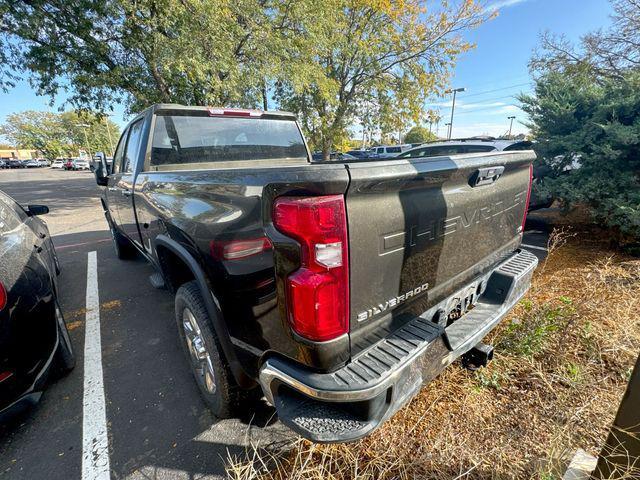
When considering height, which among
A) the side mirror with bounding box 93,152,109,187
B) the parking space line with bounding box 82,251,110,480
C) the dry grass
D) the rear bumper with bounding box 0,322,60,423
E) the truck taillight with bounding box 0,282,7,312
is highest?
the side mirror with bounding box 93,152,109,187

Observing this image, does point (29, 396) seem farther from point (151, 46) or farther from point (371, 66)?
point (371, 66)

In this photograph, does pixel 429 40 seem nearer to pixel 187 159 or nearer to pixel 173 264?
pixel 187 159

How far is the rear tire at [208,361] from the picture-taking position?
1.90 m

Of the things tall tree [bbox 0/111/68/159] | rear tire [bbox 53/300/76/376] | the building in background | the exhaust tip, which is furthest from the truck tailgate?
the building in background

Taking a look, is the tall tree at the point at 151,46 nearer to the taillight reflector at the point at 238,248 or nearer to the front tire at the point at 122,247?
the front tire at the point at 122,247

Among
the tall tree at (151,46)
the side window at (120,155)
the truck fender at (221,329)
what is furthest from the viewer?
the tall tree at (151,46)

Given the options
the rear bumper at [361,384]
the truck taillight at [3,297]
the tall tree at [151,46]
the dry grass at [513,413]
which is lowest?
the dry grass at [513,413]

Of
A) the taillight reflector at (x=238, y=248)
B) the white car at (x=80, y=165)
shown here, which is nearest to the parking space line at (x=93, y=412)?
the taillight reflector at (x=238, y=248)

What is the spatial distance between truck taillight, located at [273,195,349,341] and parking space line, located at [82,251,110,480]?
1717 mm

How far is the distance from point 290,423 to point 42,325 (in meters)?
2.07

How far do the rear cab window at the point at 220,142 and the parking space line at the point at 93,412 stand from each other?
6.34 feet

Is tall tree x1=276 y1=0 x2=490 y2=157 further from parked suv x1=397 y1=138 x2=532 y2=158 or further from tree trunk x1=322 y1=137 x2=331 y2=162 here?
parked suv x1=397 y1=138 x2=532 y2=158

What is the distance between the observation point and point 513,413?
2.00 m

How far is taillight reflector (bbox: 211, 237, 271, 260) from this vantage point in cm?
142
